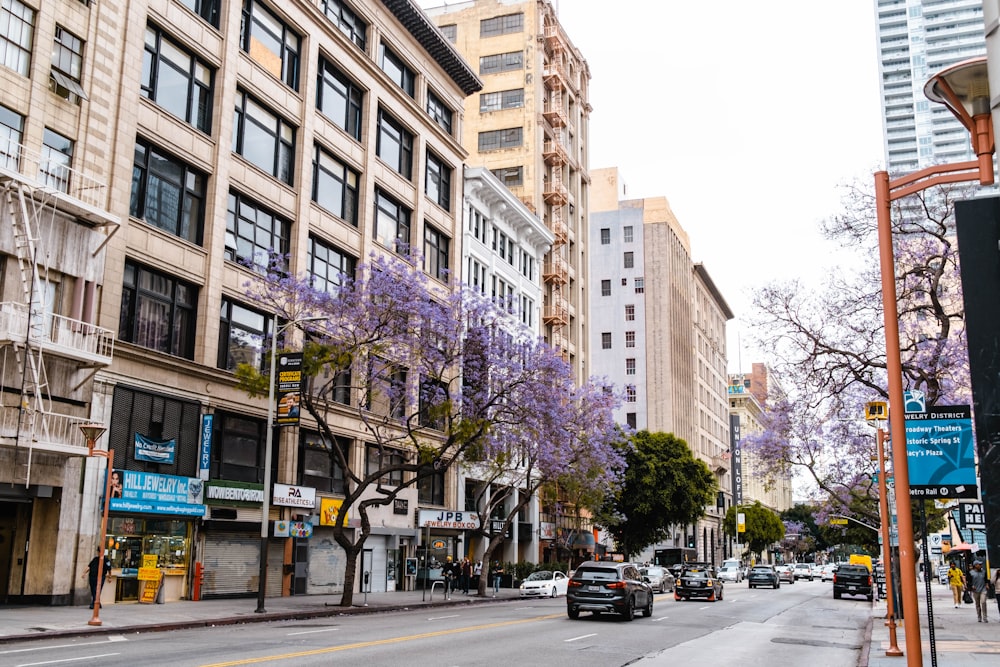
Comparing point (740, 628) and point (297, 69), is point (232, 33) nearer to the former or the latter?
point (297, 69)

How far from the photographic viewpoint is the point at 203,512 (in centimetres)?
2992

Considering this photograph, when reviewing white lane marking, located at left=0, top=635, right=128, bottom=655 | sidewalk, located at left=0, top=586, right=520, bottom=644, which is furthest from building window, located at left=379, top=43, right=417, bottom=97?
white lane marking, located at left=0, top=635, right=128, bottom=655

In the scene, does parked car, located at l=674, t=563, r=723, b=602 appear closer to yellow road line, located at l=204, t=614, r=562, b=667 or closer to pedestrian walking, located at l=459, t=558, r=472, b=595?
pedestrian walking, located at l=459, t=558, r=472, b=595

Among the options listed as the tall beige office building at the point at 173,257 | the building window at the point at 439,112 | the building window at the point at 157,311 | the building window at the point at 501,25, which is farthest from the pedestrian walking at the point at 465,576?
the building window at the point at 501,25

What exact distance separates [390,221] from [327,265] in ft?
21.3

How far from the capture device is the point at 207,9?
1310 inches

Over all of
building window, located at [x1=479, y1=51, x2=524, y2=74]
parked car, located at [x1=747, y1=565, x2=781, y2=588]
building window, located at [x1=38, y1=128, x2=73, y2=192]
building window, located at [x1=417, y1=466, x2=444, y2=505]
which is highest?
building window, located at [x1=479, y1=51, x2=524, y2=74]

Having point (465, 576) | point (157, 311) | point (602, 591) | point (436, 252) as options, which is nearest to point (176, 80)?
point (157, 311)

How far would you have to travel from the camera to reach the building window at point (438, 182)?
49.5 m

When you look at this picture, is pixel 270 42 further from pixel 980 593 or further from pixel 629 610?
pixel 980 593

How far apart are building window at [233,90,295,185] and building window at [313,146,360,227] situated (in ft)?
5.95

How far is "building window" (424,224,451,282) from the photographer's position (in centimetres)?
4834

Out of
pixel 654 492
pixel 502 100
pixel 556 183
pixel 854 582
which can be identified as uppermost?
pixel 502 100

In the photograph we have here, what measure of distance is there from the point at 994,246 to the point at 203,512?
92.2 ft
